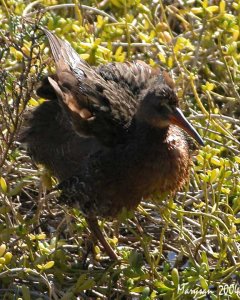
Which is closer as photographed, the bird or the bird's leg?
the bird

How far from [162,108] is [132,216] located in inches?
22.0

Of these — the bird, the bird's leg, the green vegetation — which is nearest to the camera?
the green vegetation

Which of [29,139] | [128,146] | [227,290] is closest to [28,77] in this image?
[29,139]

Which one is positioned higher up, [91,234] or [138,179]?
[138,179]

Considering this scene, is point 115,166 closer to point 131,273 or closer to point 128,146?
point 128,146

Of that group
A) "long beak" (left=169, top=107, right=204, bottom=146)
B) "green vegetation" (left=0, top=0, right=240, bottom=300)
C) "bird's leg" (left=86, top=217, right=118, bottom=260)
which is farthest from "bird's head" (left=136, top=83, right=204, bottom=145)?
"bird's leg" (left=86, top=217, right=118, bottom=260)

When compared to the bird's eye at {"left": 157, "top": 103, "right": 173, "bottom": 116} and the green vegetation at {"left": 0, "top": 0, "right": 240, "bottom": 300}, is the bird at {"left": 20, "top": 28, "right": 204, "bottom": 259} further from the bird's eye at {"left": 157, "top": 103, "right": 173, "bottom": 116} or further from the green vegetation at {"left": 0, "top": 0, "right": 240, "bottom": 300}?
the green vegetation at {"left": 0, "top": 0, "right": 240, "bottom": 300}

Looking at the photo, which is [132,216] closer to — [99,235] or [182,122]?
[99,235]

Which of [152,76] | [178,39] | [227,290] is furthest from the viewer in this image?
[178,39]

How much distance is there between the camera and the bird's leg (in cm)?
508

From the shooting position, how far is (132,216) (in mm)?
5008

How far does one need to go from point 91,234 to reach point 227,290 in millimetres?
825

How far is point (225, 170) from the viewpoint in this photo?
489 centimetres

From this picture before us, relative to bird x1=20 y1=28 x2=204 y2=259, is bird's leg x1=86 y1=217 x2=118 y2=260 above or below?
below
